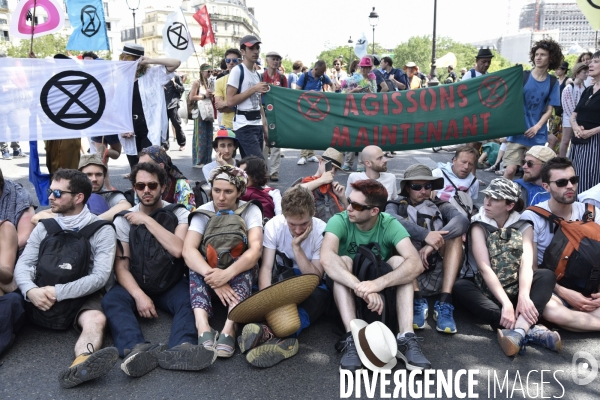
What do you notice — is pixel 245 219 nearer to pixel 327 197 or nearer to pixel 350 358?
pixel 327 197

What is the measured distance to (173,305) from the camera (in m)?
4.06

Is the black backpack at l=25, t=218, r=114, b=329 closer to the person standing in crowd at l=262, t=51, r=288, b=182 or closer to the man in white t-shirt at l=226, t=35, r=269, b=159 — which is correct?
the man in white t-shirt at l=226, t=35, r=269, b=159

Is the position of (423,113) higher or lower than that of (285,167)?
higher

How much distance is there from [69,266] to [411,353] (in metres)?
2.36

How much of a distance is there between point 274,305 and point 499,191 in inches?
74.3

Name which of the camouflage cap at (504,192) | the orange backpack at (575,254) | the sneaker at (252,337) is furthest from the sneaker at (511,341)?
the sneaker at (252,337)

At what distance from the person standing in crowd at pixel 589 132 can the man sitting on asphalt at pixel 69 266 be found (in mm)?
4740

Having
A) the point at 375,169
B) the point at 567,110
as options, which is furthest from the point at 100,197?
the point at 567,110

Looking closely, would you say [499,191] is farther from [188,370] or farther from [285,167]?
[285,167]

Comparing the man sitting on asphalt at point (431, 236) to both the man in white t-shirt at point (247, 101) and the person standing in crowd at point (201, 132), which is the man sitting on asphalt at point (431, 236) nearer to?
the man in white t-shirt at point (247, 101)

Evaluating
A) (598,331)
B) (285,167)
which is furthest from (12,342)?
(285,167)

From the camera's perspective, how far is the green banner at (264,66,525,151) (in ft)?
18.5

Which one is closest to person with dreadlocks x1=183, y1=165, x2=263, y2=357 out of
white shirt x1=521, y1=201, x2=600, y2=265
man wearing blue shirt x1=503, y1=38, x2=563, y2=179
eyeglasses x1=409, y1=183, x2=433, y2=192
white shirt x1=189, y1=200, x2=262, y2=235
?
white shirt x1=189, y1=200, x2=262, y2=235

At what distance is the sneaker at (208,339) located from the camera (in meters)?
3.53
